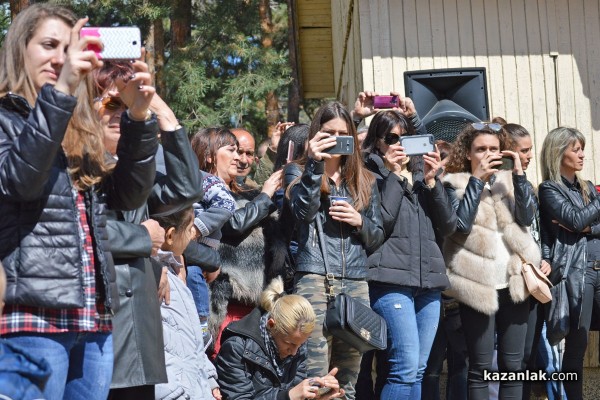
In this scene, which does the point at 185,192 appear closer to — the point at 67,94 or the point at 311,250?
the point at 67,94

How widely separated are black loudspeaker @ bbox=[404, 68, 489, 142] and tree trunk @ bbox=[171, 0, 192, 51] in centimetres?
853

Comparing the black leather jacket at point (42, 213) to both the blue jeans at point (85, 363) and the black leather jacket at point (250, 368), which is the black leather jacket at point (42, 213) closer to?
the blue jeans at point (85, 363)

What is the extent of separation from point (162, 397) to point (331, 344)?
5.64 feet

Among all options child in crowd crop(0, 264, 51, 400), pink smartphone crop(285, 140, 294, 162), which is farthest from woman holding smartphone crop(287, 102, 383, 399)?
child in crowd crop(0, 264, 51, 400)

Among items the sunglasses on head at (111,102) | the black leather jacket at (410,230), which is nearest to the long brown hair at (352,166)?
the black leather jacket at (410,230)

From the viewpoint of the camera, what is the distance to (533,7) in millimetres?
9305

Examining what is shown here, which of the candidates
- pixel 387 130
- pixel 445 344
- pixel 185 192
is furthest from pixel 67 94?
pixel 445 344

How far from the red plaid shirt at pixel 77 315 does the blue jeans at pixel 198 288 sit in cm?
224

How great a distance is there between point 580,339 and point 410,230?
5.97 ft

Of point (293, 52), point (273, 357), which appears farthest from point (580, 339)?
point (293, 52)

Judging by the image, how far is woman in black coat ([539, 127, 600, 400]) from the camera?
6.89m

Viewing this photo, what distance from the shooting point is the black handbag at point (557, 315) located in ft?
22.1

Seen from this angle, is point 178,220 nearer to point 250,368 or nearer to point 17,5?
point 250,368

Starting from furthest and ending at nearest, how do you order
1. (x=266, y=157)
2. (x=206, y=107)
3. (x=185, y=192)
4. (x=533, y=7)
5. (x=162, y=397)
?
(x=206, y=107), (x=533, y=7), (x=266, y=157), (x=162, y=397), (x=185, y=192)
